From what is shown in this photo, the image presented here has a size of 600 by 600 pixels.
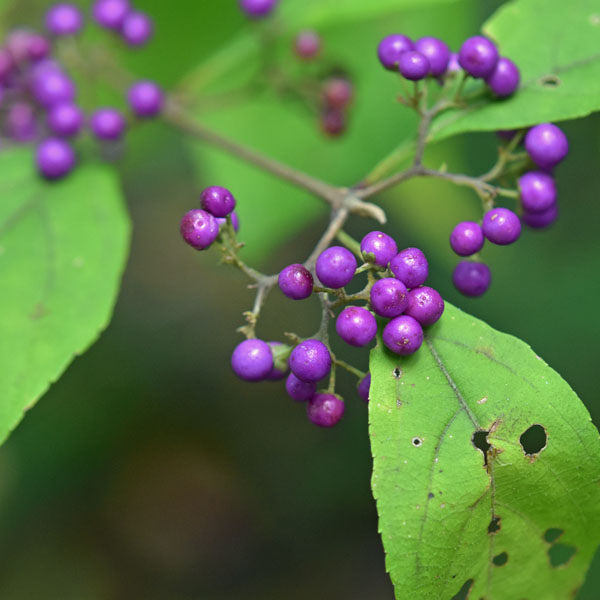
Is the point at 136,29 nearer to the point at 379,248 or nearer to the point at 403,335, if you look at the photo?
the point at 379,248

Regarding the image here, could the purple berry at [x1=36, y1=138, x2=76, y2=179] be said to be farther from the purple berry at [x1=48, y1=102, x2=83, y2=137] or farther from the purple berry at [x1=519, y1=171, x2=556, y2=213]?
the purple berry at [x1=519, y1=171, x2=556, y2=213]

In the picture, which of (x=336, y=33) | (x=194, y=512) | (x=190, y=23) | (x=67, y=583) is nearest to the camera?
(x=336, y=33)

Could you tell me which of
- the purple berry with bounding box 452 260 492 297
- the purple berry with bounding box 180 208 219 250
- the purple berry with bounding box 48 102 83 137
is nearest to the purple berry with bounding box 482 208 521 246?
the purple berry with bounding box 452 260 492 297

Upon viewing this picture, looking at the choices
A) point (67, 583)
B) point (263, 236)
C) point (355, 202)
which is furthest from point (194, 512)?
point (355, 202)

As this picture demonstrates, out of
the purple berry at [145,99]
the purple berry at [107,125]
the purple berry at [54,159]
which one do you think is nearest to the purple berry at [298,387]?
the purple berry at [54,159]

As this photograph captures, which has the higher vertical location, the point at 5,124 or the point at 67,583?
the point at 5,124

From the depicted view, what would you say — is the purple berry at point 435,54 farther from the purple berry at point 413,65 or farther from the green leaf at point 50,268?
the green leaf at point 50,268

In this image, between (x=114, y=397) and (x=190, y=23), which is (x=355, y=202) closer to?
(x=190, y=23)
